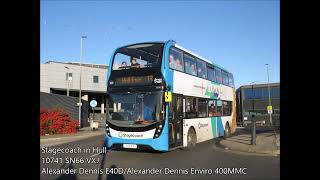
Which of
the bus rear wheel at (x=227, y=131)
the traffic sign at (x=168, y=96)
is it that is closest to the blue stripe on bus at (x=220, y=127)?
the bus rear wheel at (x=227, y=131)

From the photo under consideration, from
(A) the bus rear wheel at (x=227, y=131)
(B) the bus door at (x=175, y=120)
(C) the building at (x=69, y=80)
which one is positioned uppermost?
(C) the building at (x=69, y=80)

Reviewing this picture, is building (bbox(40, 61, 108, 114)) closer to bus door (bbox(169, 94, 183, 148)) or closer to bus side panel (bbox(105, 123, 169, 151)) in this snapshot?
bus door (bbox(169, 94, 183, 148))

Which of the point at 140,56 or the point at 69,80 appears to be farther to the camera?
the point at 69,80

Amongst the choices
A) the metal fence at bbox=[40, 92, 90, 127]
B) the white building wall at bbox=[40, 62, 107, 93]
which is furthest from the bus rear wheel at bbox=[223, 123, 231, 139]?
the white building wall at bbox=[40, 62, 107, 93]

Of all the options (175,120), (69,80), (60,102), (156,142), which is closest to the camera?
(156,142)

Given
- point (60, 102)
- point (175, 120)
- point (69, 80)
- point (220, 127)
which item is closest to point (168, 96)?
point (175, 120)

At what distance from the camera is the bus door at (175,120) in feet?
43.7

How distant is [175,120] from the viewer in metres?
13.8

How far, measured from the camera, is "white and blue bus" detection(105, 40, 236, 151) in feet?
41.9

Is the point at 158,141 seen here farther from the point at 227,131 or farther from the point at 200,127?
the point at 227,131

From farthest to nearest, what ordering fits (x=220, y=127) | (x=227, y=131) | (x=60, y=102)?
(x=60, y=102), (x=227, y=131), (x=220, y=127)

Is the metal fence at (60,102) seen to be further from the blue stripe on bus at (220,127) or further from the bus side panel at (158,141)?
the bus side panel at (158,141)

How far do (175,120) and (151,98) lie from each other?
5.01 feet
